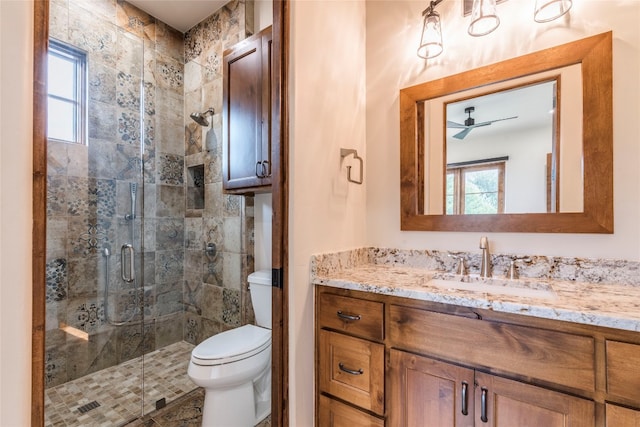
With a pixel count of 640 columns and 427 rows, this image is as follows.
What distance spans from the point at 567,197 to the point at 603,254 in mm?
256

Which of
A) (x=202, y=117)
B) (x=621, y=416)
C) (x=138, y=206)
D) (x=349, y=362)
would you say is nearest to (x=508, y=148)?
(x=621, y=416)

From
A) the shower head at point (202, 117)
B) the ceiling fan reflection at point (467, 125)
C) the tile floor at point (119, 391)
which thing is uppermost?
the shower head at point (202, 117)

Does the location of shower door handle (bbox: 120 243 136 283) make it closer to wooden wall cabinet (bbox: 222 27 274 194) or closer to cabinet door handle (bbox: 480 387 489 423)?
wooden wall cabinet (bbox: 222 27 274 194)

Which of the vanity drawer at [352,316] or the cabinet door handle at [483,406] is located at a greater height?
the vanity drawer at [352,316]

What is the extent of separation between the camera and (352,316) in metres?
1.21

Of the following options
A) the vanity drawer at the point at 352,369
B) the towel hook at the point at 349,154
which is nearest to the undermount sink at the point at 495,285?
the vanity drawer at the point at 352,369

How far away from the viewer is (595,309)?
83 centimetres

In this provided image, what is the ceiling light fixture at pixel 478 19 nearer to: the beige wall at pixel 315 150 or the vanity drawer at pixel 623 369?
the beige wall at pixel 315 150

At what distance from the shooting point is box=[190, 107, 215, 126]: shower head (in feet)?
7.77

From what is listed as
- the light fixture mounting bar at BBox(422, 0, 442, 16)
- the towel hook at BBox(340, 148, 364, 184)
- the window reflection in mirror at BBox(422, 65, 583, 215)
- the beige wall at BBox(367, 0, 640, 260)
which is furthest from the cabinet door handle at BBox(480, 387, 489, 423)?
the light fixture mounting bar at BBox(422, 0, 442, 16)

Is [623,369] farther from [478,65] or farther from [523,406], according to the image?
[478,65]

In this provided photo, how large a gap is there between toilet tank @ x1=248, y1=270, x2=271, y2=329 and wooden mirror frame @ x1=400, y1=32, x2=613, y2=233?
39.1 inches

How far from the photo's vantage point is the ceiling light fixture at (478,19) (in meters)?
1.24

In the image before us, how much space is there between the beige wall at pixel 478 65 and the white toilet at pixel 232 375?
912 mm
